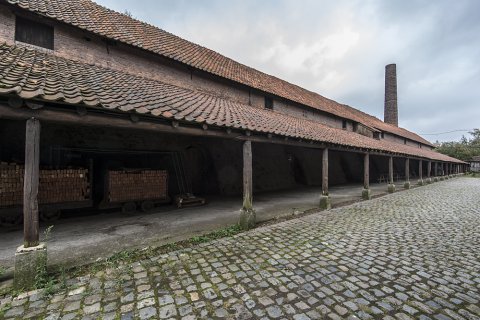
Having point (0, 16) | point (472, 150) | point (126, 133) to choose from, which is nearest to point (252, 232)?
point (126, 133)

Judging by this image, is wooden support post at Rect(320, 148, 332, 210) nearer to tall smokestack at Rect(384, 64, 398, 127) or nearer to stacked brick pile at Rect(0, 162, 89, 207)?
stacked brick pile at Rect(0, 162, 89, 207)

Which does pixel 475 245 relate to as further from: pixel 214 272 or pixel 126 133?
pixel 126 133

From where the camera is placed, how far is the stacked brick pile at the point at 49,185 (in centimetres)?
560

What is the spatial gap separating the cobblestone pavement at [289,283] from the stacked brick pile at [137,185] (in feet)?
12.4

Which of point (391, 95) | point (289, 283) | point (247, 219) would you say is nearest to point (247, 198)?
point (247, 219)

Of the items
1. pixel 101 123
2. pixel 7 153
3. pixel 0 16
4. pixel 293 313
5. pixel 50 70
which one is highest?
pixel 0 16

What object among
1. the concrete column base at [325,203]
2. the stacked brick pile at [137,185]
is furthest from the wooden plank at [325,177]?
the stacked brick pile at [137,185]

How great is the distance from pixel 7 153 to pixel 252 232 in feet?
24.2

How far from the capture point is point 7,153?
653cm

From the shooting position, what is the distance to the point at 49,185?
6098 mm

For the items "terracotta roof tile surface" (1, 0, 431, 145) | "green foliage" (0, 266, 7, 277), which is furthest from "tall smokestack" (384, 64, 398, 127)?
"green foliage" (0, 266, 7, 277)

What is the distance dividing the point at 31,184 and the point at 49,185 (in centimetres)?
353

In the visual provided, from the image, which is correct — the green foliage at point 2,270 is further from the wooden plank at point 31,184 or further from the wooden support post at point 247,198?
the wooden support post at point 247,198

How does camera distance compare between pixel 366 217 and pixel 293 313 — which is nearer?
pixel 293 313
